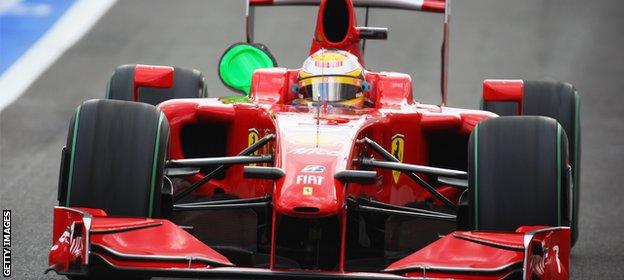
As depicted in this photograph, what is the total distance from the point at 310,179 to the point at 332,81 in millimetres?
1993

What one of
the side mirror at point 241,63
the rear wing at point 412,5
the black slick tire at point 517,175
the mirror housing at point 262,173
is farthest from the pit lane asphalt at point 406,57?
the mirror housing at point 262,173

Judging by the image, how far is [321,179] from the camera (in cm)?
811

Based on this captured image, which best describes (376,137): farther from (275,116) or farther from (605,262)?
(605,262)

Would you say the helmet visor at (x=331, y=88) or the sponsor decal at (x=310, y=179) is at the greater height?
the helmet visor at (x=331, y=88)

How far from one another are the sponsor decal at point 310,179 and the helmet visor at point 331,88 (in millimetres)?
1856

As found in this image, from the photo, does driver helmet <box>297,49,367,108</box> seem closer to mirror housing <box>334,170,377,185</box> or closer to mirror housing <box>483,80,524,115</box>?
mirror housing <box>483,80,524,115</box>

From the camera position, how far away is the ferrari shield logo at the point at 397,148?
32.1 ft

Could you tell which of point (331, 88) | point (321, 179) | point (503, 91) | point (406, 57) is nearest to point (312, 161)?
point (321, 179)

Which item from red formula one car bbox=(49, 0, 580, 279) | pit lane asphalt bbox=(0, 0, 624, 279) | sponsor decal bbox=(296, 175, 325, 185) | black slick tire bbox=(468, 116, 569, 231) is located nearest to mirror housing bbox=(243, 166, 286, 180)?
red formula one car bbox=(49, 0, 580, 279)

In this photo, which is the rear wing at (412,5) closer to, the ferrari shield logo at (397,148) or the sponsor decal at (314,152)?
the ferrari shield logo at (397,148)

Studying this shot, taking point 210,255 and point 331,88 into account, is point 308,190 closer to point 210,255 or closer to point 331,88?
point 210,255

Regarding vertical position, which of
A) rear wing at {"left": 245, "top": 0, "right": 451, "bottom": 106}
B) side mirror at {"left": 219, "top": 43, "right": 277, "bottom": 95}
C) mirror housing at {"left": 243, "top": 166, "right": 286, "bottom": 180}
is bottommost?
mirror housing at {"left": 243, "top": 166, "right": 286, "bottom": 180}

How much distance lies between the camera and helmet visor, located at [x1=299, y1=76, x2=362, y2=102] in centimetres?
995

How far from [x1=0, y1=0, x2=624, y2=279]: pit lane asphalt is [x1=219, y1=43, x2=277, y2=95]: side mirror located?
6.56 feet
